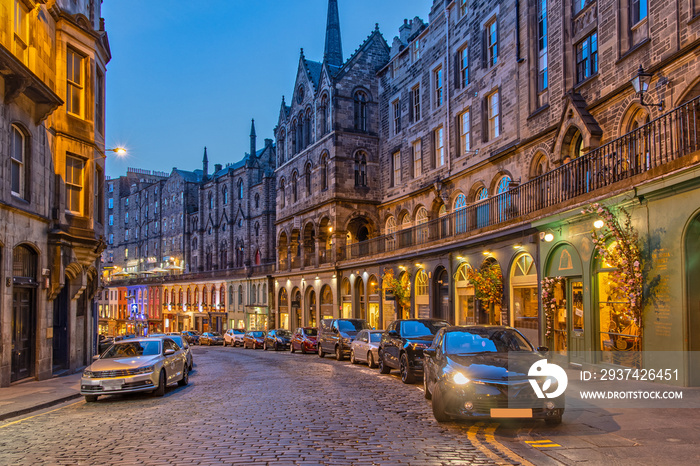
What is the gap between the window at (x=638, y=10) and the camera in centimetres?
1872

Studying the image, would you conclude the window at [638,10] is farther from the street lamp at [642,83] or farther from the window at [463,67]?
the window at [463,67]

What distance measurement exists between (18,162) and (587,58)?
19.3m

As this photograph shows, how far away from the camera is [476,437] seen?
9.09 m

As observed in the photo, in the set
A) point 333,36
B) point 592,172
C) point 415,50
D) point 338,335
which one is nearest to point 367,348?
point 338,335

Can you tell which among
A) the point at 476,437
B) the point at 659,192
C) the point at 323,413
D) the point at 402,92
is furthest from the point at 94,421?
the point at 402,92

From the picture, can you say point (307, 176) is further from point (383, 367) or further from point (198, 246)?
point (383, 367)

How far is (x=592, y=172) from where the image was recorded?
17.2 m

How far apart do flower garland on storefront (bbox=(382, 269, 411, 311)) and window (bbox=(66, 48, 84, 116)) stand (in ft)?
60.4

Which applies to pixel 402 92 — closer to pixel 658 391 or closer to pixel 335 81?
pixel 335 81

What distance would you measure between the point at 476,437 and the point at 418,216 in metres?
29.1

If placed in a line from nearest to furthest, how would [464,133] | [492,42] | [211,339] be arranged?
[492,42] < [464,133] < [211,339]

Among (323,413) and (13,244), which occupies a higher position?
(13,244)

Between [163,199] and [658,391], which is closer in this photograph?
[658,391]

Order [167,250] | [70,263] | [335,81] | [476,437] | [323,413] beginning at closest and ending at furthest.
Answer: [476,437], [323,413], [70,263], [335,81], [167,250]
